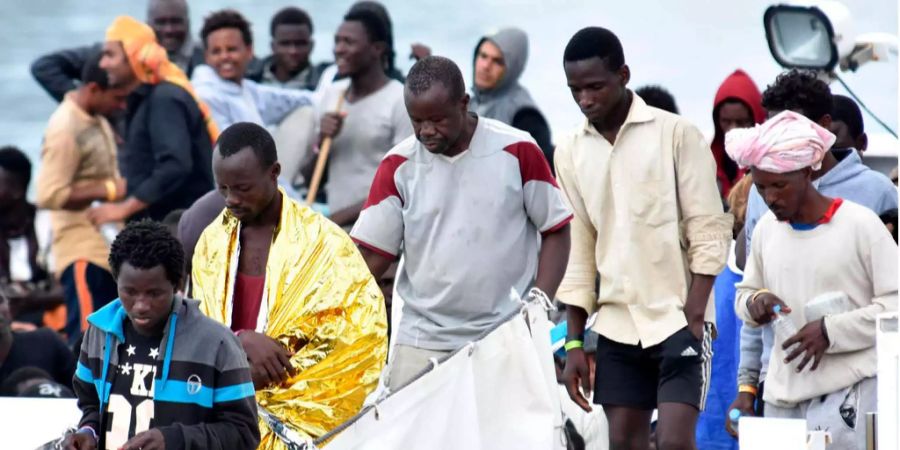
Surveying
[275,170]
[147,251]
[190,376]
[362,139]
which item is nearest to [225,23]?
[362,139]

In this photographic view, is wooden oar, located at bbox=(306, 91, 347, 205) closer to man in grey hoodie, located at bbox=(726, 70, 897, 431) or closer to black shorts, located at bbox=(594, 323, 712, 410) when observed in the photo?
man in grey hoodie, located at bbox=(726, 70, 897, 431)

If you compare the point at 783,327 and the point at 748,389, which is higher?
the point at 783,327

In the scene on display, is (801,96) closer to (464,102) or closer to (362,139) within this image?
(464,102)

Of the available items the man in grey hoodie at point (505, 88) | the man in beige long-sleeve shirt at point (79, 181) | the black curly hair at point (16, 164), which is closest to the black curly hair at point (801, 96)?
the man in grey hoodie at point (505, 88)

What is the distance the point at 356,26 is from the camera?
1018 cm

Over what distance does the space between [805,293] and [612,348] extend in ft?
2.61

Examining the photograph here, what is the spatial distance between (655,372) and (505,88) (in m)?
4.26

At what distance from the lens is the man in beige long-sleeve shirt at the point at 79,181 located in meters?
10.9

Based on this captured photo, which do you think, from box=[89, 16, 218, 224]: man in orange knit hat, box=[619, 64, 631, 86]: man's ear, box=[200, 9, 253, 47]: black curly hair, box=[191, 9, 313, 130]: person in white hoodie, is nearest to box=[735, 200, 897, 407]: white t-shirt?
box=[619, 64, 631, 86]: man's ear

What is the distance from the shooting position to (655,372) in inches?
281

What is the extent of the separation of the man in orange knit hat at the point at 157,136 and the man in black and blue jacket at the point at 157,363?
4674 mm

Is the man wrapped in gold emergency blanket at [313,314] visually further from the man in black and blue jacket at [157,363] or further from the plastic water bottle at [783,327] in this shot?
the plastic water bottle at [783,327]

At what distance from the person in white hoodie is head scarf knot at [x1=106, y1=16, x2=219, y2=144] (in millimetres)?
211

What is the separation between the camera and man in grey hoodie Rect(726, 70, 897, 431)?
23.6 feet
